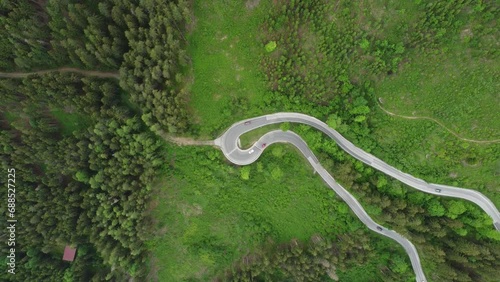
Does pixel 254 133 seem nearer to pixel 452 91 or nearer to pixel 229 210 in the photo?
pixel 229 210

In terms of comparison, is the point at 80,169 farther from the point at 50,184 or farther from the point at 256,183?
the point at 256,183

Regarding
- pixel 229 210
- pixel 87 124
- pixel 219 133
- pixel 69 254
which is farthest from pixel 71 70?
pixel 229 210

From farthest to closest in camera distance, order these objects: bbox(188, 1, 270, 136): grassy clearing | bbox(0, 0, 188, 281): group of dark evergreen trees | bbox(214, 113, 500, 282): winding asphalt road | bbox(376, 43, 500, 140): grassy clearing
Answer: bbox(214, 113, 500, 282): winding asphalt road, bbox(188, 1, 270, 136): grassy clearing, bbox(376, 43, 500, 140): grassy clearing, bbox(0, 0, 188, 281): group of dark evergreen trees

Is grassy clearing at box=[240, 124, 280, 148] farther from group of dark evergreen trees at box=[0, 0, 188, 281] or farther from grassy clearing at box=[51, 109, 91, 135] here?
grassy clearing at box=[51, 109, 91, 135]

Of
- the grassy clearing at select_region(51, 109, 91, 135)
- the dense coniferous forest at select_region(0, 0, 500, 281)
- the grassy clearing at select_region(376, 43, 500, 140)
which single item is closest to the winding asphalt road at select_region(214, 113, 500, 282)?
the dense coniferous forest at select_region(0, 0, 500, 281)

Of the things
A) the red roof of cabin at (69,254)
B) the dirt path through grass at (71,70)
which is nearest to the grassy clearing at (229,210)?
the red roof of cabin at (69,254)

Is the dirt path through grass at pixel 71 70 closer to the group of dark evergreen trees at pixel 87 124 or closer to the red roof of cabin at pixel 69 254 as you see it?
the group of dark evergreen trees at pixel 87 124

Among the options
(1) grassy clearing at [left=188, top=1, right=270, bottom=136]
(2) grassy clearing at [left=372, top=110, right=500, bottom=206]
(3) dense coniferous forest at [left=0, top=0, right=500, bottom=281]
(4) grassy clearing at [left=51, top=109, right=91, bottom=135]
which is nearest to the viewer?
(3) dense coniferous forest at [left=0, top=0, right=500, bottom=281]
